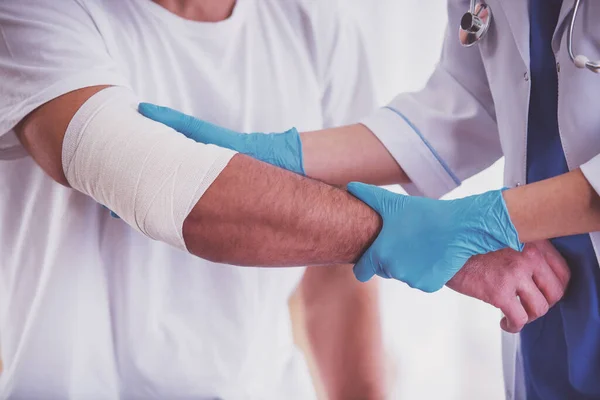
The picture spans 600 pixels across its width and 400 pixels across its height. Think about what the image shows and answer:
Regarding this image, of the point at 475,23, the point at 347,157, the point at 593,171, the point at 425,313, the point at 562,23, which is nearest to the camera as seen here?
the point at 593,171

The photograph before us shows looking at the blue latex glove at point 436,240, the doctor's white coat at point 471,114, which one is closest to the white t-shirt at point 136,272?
the doctor's white coat at point 471,114

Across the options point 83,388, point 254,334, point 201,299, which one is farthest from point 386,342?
point 83,388

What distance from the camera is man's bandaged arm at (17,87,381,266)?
854mm

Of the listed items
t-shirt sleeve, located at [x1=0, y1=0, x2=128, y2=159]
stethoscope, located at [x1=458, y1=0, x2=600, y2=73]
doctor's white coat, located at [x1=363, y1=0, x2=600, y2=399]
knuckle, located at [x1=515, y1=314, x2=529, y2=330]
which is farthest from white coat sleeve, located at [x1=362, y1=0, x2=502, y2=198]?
t-shirt sleeve, located at [x1=0, y1=0, x2=128, y2=159]

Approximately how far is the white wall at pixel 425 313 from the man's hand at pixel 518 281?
772 millimetres

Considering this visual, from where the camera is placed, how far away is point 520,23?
3.29ft

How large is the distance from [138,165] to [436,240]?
479 mm

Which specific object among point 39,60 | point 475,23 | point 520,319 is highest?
point 475,23

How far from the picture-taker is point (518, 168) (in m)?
1.04

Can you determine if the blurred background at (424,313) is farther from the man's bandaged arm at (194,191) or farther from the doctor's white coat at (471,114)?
the man's bandaged arm at (194,191)

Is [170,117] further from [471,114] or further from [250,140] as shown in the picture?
[471,114]

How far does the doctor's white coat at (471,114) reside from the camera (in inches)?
40.2

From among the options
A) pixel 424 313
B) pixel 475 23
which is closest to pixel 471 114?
pixel 475 23

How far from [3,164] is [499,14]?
3.24 feet
